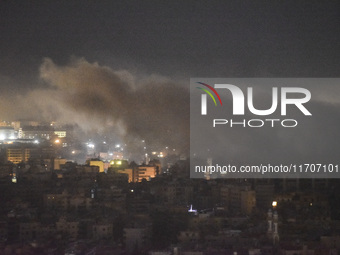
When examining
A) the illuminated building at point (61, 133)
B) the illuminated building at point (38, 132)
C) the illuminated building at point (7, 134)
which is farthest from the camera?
the illuminated building at point (7, 134)

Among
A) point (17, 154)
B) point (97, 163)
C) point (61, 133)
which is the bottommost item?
point (97, 163)

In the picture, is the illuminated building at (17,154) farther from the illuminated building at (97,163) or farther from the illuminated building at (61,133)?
the illuminated building at (97,163)

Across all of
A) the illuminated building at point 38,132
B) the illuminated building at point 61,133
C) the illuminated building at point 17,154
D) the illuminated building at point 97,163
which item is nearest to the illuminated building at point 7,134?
the illuminated building at point 38,132

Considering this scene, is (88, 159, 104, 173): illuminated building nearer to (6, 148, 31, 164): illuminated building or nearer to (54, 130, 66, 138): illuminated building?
(6, 148, 31, 164): illuminated building

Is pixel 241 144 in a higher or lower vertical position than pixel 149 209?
higher

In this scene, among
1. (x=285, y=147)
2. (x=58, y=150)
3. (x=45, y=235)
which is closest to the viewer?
(x=45, y=235)

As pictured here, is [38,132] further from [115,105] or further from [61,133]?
[115,105]

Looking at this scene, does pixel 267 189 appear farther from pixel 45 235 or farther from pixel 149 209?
pixel 45 235

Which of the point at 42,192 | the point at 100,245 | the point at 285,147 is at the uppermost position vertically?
the point at 285,147

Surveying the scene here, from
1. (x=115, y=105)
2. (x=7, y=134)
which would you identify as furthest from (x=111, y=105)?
(x=7, y=134)

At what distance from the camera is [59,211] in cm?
665

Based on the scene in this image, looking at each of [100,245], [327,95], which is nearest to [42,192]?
[100,245]

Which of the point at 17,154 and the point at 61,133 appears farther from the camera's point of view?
the point at 61,133

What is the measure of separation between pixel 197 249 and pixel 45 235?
158 centimetres
